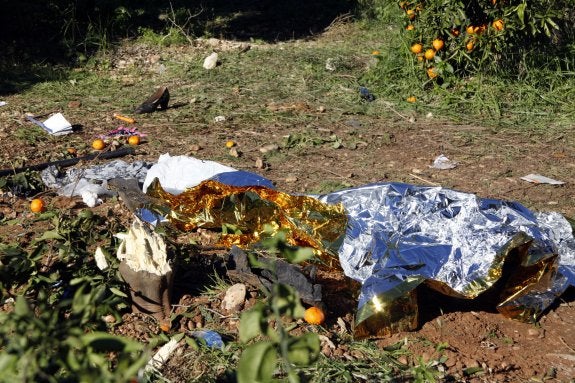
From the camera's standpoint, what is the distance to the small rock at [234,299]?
3.25 metres

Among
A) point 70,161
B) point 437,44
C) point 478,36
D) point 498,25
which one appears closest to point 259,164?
point 70,161

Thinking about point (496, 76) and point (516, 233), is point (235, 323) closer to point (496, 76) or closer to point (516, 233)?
point (516, 233)

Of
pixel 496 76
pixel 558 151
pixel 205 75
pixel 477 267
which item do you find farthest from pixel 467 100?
pixel 477 267

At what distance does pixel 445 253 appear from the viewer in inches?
130

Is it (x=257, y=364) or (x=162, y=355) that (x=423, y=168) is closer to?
(x=162, y=355)

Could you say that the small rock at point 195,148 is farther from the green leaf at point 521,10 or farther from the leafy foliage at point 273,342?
the leafy foliage at point 273,342

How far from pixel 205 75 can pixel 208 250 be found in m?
3.88

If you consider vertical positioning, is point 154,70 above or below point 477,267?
below

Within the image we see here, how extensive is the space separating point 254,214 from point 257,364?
248 centimetres

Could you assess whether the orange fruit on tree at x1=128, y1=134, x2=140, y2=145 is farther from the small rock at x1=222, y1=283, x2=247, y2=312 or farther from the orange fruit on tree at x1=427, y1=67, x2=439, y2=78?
the orange fruit on tree at x1=427, y1=67, x2=439, y2=78

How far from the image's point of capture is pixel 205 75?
7.47 metres

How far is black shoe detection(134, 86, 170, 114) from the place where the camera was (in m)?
6.41

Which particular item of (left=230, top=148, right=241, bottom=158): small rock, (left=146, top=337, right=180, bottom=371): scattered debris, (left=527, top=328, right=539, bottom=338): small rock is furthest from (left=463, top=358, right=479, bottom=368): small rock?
(left=230, top=148, right=241, bottom=158): small rock

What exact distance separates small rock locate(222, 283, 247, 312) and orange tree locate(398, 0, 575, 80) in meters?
4.12
